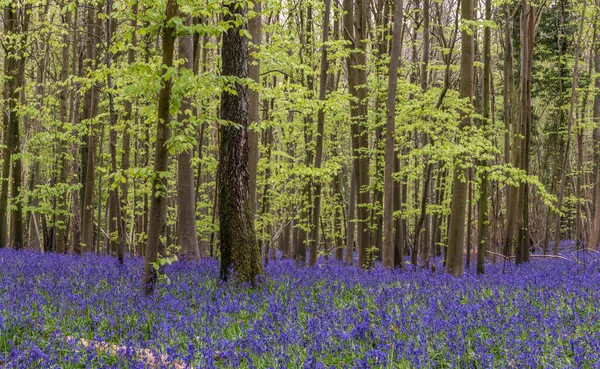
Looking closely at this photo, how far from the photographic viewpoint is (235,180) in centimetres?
849

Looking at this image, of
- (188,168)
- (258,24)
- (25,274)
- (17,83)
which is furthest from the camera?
(17,83)

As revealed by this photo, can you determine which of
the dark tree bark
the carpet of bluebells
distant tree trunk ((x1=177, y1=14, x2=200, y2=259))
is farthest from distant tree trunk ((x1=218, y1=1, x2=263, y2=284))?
the dark tree bark

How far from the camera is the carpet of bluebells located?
14.8 feet

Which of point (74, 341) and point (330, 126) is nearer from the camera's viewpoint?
point (74, 341)

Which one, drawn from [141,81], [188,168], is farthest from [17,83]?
[141,81]

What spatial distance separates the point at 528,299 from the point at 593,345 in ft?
7.93

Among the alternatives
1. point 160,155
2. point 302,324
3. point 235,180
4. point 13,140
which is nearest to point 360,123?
point 235,180

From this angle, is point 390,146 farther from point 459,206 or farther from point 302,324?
point 302,324

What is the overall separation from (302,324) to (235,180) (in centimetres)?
331

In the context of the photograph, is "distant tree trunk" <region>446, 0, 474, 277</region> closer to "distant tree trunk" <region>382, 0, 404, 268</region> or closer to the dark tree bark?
"distant tree trunk" <region>382, 0, 404, 268</region>

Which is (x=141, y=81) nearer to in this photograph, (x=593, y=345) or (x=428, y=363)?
(x=428, y=363)

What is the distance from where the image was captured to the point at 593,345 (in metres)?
4.51

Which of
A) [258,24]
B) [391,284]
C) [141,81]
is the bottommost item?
[391,284]

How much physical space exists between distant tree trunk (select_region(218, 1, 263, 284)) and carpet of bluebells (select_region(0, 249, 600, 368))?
0.53 m
